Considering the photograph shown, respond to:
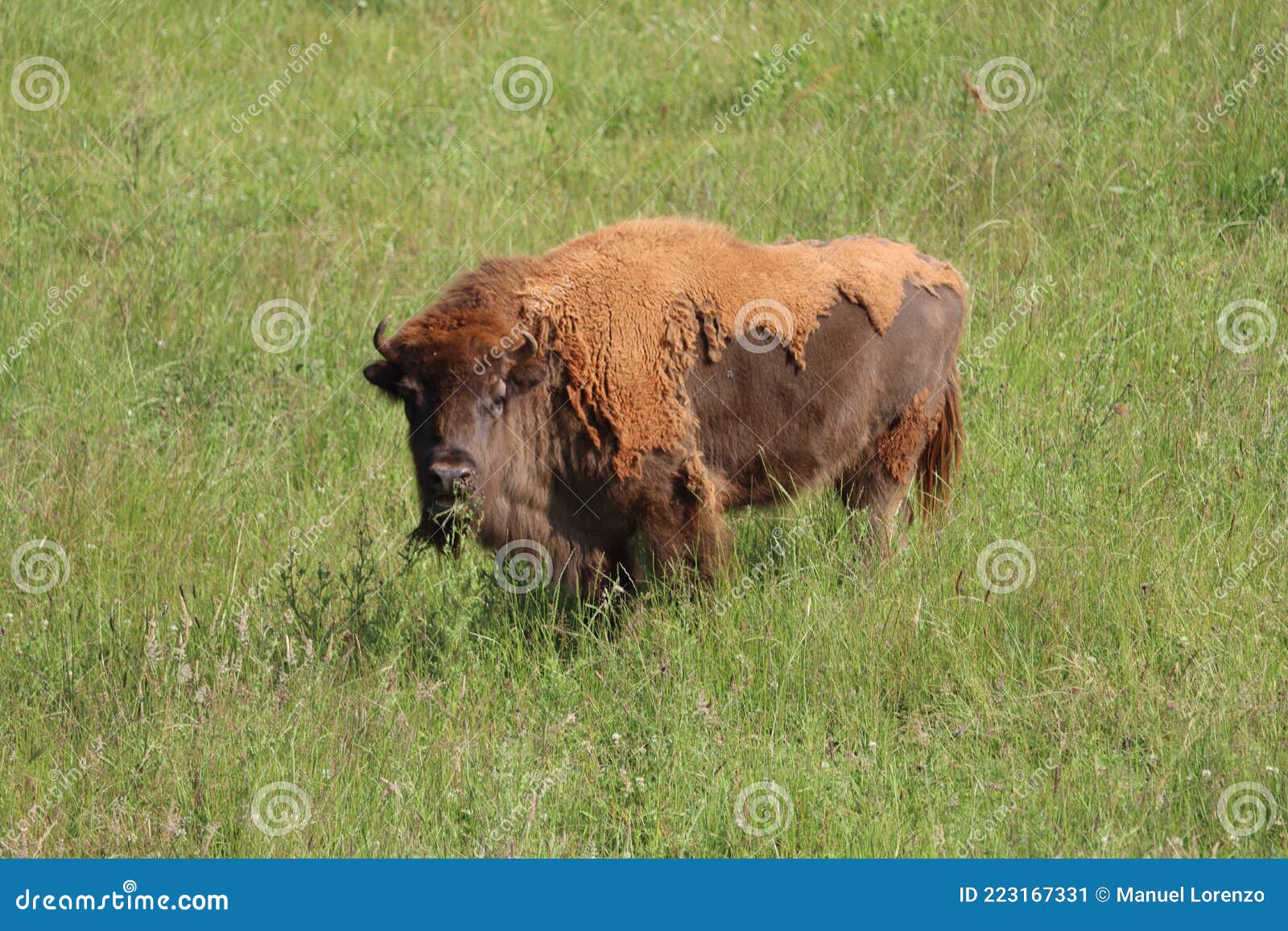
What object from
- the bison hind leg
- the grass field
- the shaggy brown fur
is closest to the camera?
the grass field

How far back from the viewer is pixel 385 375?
5.41 meters

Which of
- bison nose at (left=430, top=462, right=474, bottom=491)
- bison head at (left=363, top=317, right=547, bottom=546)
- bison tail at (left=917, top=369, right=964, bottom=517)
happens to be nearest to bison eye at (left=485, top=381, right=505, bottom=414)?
bison head at (left=363, top=317, right=547, bottom=546)

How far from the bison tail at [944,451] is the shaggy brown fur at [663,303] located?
0.56 meters

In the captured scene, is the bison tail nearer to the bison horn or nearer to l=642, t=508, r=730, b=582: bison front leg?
l=642, t=508, r=730, b=582: bison front leg

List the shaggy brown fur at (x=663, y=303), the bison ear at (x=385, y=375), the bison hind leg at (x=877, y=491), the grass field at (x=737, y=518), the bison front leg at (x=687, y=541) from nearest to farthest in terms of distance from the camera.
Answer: the grass field at (x=737, y=518) → the bison ear at (x=385, y=375) → the shaggy brown fur at (x=663, y=303) → the bison front leg at (x=687, y=541) → the bison hind leg at (x=877, y=491)

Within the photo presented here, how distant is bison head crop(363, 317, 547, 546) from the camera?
209 inches

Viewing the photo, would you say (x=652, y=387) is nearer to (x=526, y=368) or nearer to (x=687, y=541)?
(x=526, y=368)

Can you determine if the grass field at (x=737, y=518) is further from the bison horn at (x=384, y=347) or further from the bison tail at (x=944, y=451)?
the bison horn at (x=384, y=347)

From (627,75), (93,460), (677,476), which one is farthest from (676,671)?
(627,75)

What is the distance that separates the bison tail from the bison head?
2067 mm

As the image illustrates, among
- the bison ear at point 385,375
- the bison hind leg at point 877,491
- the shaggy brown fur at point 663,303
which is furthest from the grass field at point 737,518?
the bison ear at point 385,375

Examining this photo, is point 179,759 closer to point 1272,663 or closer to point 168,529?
point 168,529

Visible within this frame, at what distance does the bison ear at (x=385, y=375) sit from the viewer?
17.7ft

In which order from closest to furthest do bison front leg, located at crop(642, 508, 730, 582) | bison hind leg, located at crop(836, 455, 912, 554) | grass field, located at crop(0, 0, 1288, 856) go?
grass field, located at crop(0, 0, 1288, 856)
bison front leg, located at crop(642, 508, 730, 582)
bison hind leg, located at crop(836, 455, 912, 554)
